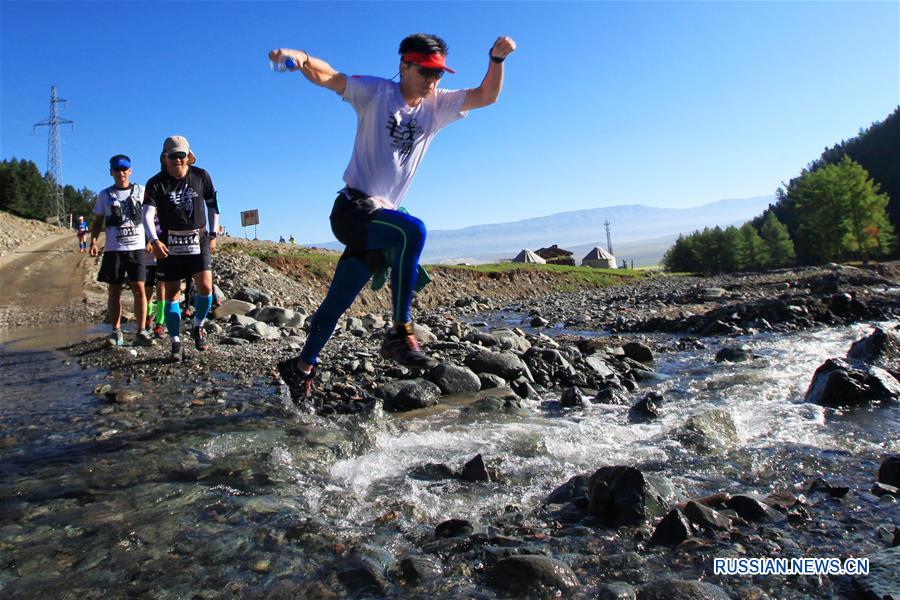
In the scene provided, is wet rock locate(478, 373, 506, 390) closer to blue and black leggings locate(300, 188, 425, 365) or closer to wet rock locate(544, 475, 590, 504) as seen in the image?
blue and black leggings locate(300, 188, 425, 365)

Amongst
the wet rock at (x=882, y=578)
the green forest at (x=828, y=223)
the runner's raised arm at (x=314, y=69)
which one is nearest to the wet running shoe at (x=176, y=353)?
the runner's raised arm at (x=314, y=69)

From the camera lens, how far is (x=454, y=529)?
2963 millimetres

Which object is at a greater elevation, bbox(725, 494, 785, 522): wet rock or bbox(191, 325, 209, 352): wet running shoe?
bbox(191, 325, 209, 352): wet running shoe

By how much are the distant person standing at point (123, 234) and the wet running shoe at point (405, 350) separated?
6.08m

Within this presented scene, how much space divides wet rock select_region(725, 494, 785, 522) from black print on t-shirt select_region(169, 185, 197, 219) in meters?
7.11

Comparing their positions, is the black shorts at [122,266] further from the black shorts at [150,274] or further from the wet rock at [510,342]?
the wet rock at [510,342]

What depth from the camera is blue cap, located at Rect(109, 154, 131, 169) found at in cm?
888

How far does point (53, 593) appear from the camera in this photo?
2357mm

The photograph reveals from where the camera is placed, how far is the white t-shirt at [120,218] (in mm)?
8922

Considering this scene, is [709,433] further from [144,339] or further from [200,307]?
[144,339]

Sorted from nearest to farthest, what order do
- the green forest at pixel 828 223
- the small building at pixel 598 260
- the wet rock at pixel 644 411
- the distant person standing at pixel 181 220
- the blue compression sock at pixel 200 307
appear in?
the wet rock at pixel 644 411
the distant person standing at pixel 181 220
the blue compression sock at pixel 200 307
the green forest at pixel 828 223
the small building at pixel 598 260

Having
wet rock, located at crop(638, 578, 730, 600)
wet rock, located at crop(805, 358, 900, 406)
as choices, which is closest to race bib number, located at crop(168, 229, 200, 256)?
wet rock, located at crop(638, 578, 730, 600)

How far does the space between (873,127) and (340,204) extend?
557ft

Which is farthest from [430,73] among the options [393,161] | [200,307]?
[200,307]
